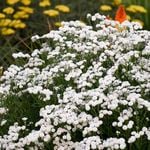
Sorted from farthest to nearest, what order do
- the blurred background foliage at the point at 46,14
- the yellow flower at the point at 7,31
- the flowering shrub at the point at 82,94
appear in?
the blurred background foliage at the point at 46,14 → the yellow flower at the point at 7,31 → the flowering shrub at the point at 82,94

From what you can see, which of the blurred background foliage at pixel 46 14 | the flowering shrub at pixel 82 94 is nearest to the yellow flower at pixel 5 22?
the blurred background foliage at pixel 46 14

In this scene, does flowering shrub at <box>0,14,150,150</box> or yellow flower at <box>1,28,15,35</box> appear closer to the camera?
flowering shrub at <box>0,14,150,150</box>

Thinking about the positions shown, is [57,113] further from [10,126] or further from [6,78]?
[6,78]

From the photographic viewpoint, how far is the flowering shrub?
2506 millimetres

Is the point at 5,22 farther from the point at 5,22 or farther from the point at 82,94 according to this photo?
the point at 82,94

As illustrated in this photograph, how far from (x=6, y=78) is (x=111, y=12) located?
2.66m

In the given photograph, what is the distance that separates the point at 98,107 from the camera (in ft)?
8.54

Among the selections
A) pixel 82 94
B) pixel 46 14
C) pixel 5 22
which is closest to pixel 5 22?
pixel 5 22

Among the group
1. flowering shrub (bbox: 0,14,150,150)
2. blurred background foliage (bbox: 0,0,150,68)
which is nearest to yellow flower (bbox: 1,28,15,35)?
blurred background foliage (bbox: 0,0,150,68)

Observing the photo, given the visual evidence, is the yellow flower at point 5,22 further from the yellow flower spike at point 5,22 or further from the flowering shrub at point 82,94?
the flowering shrub at point 82,94

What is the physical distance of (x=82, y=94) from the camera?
262 cm

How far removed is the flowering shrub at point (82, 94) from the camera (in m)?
2.51

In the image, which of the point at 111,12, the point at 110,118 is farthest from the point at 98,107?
the point at 111,12

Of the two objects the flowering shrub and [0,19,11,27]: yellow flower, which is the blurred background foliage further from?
the flowering shrub
